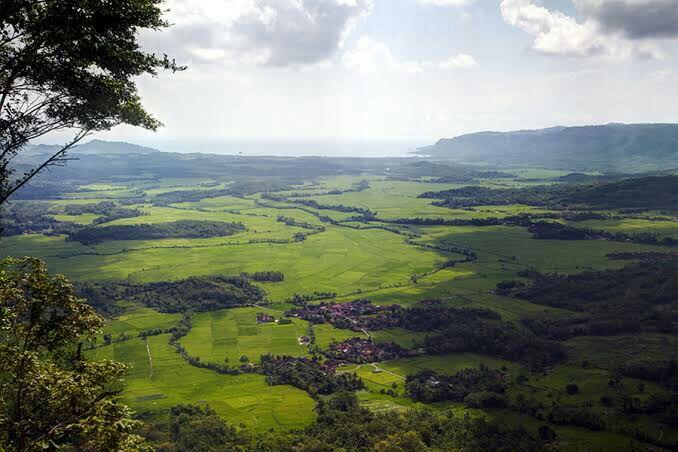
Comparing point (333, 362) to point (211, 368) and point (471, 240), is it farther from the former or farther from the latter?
point (471, 240)

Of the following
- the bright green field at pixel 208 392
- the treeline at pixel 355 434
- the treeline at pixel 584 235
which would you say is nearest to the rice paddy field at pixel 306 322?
the bright green field at pixel 208 392

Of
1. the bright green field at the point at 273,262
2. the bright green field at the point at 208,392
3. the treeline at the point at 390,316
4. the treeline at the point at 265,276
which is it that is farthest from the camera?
the treeline at the point at 265,276

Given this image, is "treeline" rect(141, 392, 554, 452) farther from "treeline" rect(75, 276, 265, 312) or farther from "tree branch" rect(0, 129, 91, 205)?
"treeline" rect(75, 276, 265, 312)

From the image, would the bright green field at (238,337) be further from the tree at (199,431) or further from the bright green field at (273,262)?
the tree at (199,431)

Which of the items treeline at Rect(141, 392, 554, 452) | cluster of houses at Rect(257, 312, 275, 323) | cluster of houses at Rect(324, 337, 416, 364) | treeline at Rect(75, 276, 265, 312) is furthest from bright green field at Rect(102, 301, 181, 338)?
treeline at Rect(141, 392, 554, 452)

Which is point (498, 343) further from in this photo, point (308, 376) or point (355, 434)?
point (355, 434)

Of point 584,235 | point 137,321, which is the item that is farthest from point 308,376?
point 584,235
